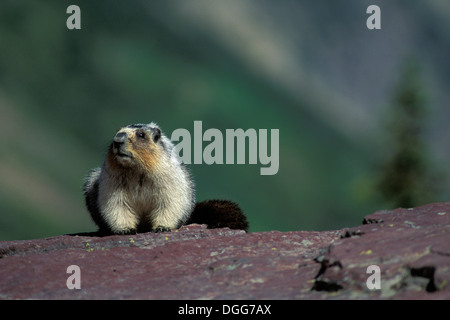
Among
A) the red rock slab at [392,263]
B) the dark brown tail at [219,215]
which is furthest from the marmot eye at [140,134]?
the red rock slab at [392,263]

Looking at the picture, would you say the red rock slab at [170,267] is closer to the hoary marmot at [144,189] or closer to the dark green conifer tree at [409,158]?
the hoary marmot at [144,189]

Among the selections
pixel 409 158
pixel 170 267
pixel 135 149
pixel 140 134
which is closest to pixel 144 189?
pixel 135 149

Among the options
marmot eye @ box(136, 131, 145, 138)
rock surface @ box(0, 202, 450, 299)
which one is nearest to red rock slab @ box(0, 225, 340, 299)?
rock surface @ box(0, 202, 450, 299)

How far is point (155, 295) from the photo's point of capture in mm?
4660

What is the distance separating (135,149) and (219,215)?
1.76 metres

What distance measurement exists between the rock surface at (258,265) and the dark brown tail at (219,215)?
1501 millimetres

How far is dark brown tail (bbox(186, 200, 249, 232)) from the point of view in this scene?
8.70 meters

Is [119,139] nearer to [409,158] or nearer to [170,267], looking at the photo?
[170,267]
